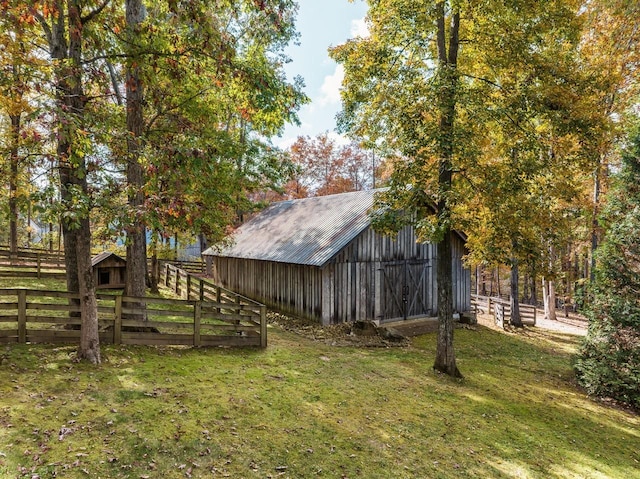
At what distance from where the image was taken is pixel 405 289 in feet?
52.3

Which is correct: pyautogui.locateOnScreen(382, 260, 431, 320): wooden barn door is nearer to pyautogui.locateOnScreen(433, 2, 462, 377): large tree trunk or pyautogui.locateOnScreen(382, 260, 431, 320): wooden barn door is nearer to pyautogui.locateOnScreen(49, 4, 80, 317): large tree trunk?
pyautogui.locateOnScreen(433, 2, 462, 377): large tree trunk

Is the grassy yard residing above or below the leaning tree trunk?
below

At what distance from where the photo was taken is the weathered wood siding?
14305mm

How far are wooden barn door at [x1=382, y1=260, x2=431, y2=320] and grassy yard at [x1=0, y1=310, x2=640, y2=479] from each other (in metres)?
5.33

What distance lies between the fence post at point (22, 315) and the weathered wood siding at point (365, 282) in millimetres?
8986

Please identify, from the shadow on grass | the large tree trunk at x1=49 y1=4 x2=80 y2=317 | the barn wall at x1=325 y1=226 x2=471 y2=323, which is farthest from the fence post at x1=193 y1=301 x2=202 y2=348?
the shadow on grass

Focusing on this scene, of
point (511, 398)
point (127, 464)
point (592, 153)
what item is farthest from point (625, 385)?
point (127, 464)

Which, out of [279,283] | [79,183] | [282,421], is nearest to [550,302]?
[279,283]

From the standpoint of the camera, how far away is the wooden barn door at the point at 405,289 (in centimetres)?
1546

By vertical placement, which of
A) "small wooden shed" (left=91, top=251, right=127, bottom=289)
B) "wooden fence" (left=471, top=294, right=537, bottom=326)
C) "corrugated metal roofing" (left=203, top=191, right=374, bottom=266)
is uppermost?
"corrugated metal roofing" (left=203, top=191, right=374, bottom=266)

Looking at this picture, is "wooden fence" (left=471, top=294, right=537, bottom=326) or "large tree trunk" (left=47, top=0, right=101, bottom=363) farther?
"wooden fence" (left=471, top=294, right=537, bottom=326)

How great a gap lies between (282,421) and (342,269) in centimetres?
856

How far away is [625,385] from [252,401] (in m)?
9.57

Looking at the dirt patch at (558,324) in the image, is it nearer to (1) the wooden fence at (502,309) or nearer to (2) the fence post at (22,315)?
(1) the wooden fence at (502,309)
